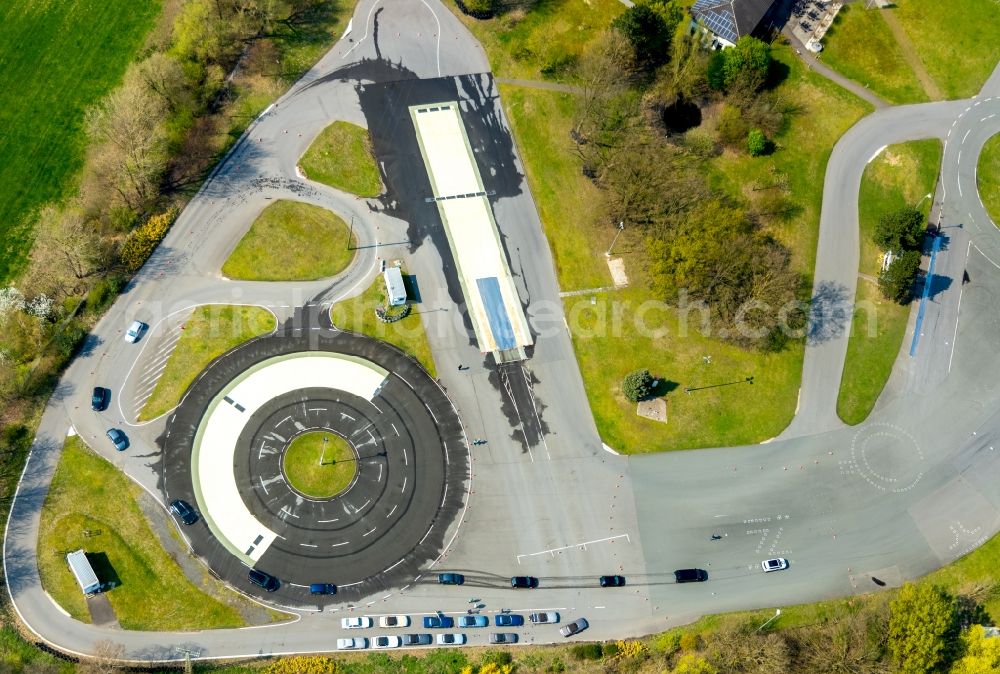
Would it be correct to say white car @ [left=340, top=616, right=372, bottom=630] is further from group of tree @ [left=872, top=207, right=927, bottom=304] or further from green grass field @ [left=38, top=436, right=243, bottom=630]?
group of tree @ [left=872, top=207, right=927, bottom=304]

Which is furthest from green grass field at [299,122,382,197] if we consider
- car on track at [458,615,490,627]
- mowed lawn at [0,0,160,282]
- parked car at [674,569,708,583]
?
parked car at [674,569,708,583]

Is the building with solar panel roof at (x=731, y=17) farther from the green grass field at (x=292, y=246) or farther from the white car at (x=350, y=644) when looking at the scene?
the white car at (x=350, y=644)

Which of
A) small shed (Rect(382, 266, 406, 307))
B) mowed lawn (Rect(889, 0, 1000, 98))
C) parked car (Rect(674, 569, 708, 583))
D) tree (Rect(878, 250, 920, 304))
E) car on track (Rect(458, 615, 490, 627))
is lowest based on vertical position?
parked car (Rect(674, 569, 708, 583))

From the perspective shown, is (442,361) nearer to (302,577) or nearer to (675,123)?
(302,577)

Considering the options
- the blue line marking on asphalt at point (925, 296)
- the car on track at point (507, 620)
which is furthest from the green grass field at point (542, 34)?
the car on track at point (507, 620)

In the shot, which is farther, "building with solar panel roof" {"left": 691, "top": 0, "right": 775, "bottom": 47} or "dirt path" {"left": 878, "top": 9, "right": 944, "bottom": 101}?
"dirt path" {"left": 878, "top": 9, "right": 944, "bottom": 101}

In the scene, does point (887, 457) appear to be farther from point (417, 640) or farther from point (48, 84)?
point (48, 84)
